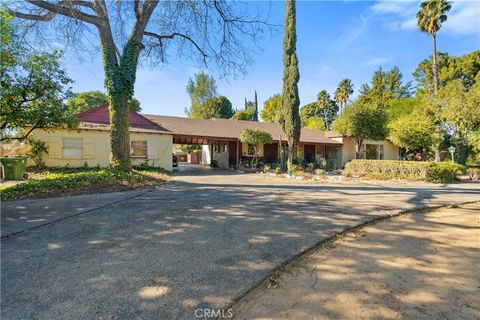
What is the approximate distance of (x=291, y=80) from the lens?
1548 centimetres

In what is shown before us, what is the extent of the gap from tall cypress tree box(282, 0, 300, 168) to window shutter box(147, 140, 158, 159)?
8789 mm

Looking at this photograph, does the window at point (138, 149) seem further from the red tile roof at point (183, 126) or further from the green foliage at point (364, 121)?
the green foliage at point (364, 121)

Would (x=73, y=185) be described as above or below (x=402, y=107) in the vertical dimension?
below

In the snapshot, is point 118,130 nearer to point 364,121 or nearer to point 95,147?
point 95,147

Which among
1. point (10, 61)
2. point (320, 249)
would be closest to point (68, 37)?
→ point (10, 61)

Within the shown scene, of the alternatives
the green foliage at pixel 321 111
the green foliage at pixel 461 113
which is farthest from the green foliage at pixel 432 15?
the green foliage at pixel 321 111

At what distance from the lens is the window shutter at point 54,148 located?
515 inches

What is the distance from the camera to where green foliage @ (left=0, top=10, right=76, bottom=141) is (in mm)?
7375

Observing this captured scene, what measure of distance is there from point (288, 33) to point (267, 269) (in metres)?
16.0

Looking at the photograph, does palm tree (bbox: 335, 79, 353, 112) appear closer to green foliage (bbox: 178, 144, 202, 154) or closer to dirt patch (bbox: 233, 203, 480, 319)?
green foliage (bbox: 178, 144, 202, 154)

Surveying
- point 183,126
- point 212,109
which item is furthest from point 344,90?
point 183,126

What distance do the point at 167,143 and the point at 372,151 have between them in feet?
67.5

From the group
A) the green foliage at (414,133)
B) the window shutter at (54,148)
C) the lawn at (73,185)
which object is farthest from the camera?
the green foliage at (414,133)

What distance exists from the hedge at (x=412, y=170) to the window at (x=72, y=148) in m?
16.2
